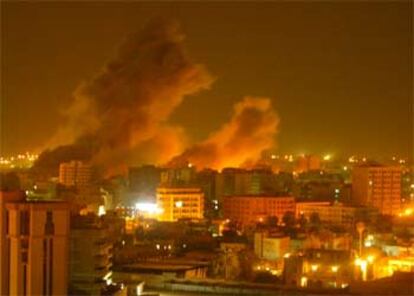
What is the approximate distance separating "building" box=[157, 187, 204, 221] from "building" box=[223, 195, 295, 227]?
41cm

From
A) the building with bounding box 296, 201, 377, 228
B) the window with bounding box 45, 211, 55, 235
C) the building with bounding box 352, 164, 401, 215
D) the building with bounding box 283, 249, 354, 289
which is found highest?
the building with bounding box 352, 164, 401, 215

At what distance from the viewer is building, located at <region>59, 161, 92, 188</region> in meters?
14.8

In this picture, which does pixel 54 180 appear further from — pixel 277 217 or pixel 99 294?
pixel 99 294

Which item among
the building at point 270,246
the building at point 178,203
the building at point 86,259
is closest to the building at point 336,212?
the building at point 178,203

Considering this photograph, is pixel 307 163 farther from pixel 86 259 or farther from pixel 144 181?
pixel 86 259

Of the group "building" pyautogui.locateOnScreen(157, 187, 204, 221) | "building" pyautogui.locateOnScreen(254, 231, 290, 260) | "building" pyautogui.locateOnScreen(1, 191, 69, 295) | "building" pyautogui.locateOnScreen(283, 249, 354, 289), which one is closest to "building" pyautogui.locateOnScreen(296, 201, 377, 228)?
"building" pyautogui.locateOnScreen(157, 187, 204, 221)

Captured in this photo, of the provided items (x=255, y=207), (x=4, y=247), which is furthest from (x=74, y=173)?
(x=4, y=247)

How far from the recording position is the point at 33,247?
17.3 ft

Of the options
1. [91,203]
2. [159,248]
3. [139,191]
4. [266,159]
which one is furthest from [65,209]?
[266,159]

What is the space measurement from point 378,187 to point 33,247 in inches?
393

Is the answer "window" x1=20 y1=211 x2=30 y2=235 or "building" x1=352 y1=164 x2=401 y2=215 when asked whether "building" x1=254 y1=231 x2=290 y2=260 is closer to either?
"window" x1=20 y1=211 x2=30 y2=235

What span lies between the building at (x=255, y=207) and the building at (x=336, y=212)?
20cm

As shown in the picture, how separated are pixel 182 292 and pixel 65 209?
6.01 ft

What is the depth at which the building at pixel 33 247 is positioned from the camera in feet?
17.3
